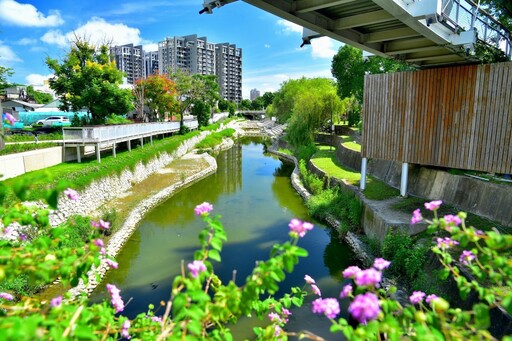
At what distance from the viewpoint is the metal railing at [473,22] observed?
7.57m

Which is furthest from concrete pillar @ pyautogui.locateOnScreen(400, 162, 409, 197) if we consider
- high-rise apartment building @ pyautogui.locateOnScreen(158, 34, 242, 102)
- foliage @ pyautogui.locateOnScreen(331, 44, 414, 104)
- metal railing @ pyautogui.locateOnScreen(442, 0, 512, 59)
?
high-rise apartment building @ pyautogui.locateOnScreen(158, 34, 242, 102)

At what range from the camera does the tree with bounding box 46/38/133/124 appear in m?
20.8

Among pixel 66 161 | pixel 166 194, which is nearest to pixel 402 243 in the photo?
pixel 166 194

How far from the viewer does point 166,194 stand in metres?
17.4

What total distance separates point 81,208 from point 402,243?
37.1 feet

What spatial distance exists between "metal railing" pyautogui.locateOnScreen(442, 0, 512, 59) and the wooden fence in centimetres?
97

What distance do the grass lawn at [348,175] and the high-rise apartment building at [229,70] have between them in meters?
95.6

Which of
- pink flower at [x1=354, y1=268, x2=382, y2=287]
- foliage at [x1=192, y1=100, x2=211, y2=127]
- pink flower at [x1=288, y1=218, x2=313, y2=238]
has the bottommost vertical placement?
pink flower at [x1=354, y1=268, x2=382, y2=287]

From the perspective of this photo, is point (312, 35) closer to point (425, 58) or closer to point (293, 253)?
point (425, 58)

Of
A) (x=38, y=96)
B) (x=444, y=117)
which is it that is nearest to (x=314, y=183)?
(x=444, y=117)

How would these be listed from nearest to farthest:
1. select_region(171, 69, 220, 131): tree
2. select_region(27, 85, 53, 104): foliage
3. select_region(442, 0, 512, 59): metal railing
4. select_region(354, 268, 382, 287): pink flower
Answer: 1. select_region(354, 268, 382, 287): pink flower
2. select_region(442, 0, 512, 59): metal railing
3. select_region(171, 69, 220, 131): tree
4. select_region(27, 85, 53, 104): foliage

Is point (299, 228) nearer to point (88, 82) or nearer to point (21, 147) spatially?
point (21, 147)

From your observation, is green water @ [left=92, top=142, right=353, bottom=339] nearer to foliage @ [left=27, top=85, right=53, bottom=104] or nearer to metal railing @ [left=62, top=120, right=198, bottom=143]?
metal railing @ [left=62, top=120, right=198, bottom=143]

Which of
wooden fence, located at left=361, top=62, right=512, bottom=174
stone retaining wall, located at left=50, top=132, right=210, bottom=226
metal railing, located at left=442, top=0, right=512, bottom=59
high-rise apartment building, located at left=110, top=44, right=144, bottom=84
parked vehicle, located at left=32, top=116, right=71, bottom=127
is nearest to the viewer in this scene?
metal railing, located at left=442, top=0, right=512, bottom=59
